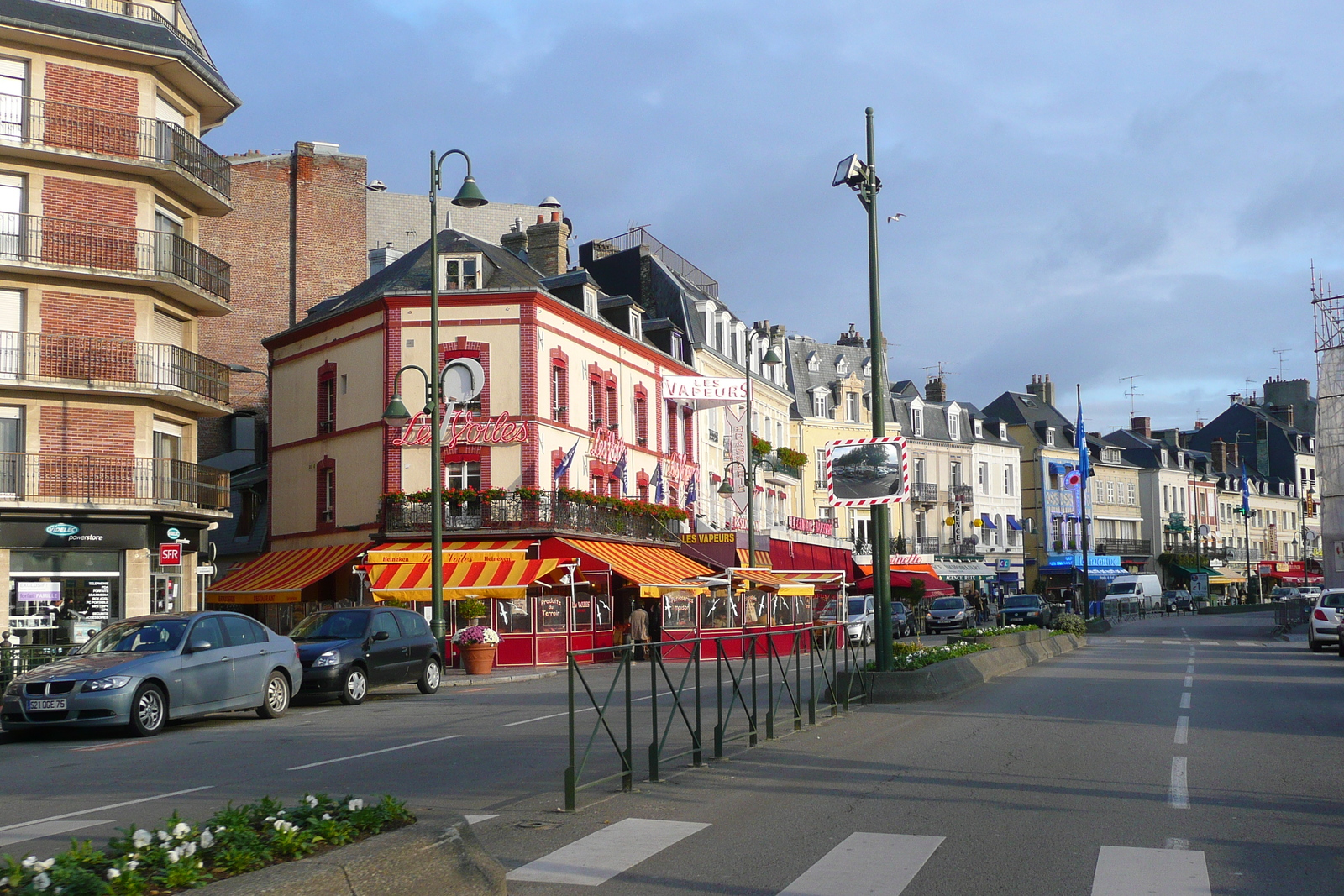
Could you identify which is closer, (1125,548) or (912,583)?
(912,583)

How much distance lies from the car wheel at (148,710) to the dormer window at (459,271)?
21.9 meters

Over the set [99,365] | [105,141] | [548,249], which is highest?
[548,249]

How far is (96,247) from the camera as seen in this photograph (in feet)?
96.1

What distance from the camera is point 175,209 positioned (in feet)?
104

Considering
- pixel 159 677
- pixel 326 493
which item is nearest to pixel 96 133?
pixel 326 493

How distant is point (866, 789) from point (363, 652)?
12.5 m

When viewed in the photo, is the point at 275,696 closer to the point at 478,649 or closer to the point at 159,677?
the point at 159,677

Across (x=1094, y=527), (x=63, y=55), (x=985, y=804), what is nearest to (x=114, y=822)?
(x=985, y=804)

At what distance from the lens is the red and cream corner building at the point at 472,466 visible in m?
32.8

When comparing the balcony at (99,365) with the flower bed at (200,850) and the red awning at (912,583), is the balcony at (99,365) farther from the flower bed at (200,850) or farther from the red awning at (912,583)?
the red awning at (912,583)

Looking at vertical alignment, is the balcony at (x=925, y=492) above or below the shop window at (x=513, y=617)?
above

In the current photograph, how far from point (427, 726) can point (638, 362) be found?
91.0 ft

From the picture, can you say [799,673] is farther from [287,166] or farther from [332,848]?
[287,166]

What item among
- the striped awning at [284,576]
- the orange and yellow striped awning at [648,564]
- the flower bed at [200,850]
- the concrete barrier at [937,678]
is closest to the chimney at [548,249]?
the orange and yellow striped awning at [648,564]
